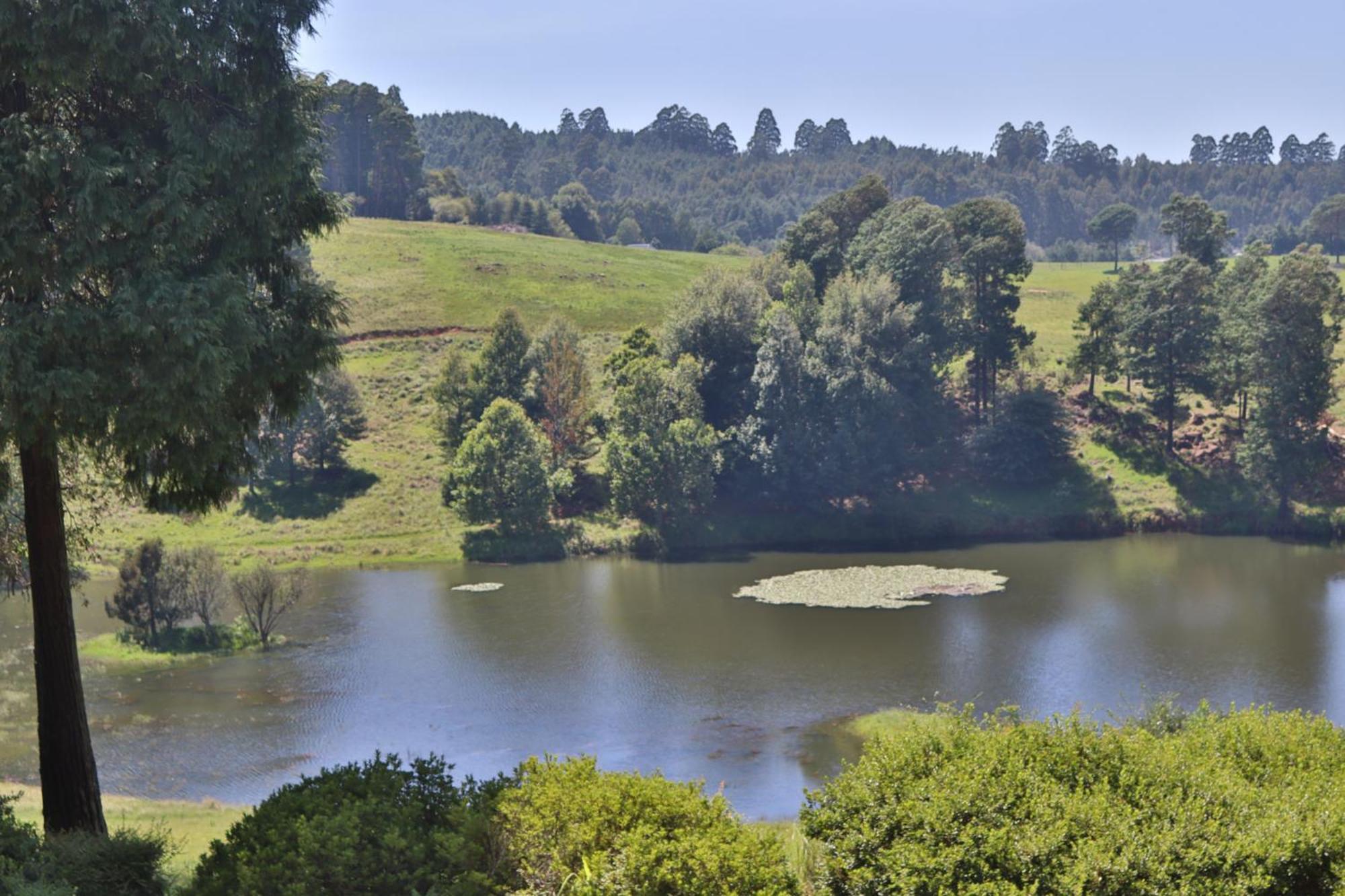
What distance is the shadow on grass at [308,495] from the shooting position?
211ft

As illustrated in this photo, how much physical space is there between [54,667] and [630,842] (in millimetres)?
8892

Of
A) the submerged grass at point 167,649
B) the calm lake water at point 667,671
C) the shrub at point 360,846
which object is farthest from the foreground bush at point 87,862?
the submerged grass at point 167,649

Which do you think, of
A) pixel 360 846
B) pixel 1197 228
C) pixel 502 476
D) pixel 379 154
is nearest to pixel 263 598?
pixel 502 476

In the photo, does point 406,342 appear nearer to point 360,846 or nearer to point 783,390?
point 783,390

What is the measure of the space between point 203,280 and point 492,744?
2098cm

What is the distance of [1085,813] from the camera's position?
10.9 m

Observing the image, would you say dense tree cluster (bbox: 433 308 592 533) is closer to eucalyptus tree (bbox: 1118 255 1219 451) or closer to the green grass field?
eucalyptus tree (bbox: 1118 255 1219 451)

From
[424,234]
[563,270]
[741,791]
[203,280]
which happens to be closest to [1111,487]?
[741,791]

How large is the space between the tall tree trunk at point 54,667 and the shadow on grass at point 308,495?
164ft

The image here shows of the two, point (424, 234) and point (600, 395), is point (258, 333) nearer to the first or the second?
point (600, 395)

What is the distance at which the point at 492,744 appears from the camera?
32562 millimetres

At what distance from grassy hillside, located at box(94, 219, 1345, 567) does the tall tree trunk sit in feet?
107

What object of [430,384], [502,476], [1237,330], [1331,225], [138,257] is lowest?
[502,476]

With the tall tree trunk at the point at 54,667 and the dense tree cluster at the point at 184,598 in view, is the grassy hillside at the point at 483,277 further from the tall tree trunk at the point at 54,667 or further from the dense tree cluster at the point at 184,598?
the tall tree trunk at the point at 54,667
